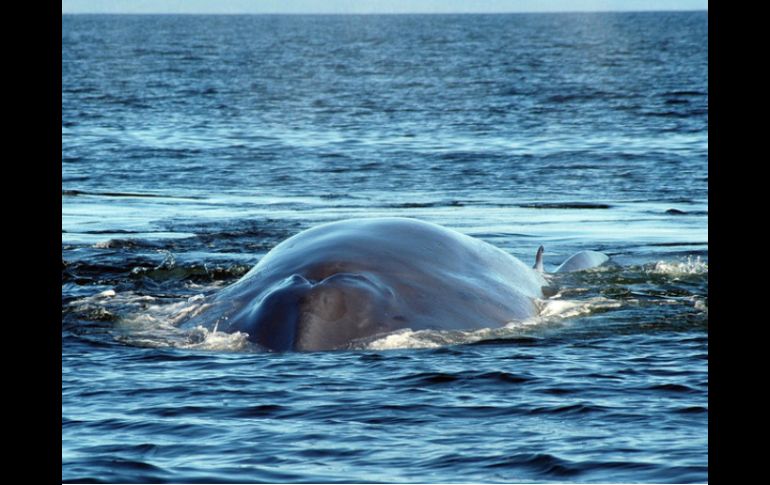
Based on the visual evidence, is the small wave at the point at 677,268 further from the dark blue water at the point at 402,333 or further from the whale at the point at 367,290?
the whale at the point at 367,290

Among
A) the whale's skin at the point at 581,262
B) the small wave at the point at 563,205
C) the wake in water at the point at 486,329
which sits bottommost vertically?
the wake in water at the point at 486,329

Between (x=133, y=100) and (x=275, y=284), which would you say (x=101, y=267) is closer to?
(x=275, y=284)

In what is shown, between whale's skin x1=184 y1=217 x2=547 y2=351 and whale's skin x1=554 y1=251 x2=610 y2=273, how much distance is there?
6.72 ft

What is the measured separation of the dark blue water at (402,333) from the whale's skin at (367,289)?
0.26 m

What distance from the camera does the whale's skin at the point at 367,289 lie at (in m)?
11.2

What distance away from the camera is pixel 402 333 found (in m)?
11.3

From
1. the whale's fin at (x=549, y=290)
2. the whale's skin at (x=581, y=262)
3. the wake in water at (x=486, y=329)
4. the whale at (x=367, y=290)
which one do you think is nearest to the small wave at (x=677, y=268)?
the wake in water at (x=486, y=329)

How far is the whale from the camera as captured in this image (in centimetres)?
1116

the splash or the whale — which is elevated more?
the whale

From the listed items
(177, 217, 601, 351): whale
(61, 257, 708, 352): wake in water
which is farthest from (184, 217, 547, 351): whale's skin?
(61, 257, 708, 352): wake in water

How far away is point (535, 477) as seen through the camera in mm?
7633

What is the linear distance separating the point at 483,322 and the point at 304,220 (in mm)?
10645

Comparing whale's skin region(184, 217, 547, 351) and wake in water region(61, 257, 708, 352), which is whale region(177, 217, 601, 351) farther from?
wake in water region(61, 257, 708, 352)
